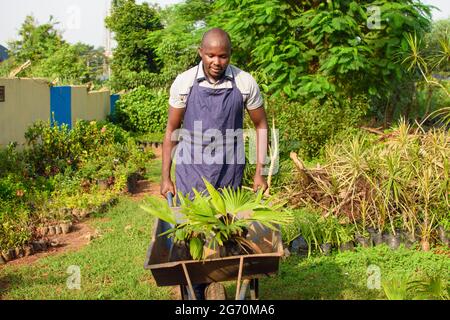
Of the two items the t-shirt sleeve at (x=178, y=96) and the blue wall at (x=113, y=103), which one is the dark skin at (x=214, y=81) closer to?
the t-shirt sleeve at (x=178, y=96)

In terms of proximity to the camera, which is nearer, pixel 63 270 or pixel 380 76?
pixel 63 270

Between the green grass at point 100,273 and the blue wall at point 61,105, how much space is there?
5.78m

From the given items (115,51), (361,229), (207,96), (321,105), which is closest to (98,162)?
(321,105)

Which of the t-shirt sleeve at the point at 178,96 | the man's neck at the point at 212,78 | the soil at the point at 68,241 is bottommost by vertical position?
the soil at the point at 68,241

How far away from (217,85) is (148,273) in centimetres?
248

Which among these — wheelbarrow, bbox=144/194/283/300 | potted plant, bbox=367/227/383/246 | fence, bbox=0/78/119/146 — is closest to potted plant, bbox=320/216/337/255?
potted plant, bbox=367/227/383/246

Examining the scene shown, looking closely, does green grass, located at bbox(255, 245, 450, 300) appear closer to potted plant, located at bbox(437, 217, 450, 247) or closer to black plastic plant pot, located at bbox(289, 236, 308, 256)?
black plastic plant pot, located at bbox(289, 236, 308, 256)

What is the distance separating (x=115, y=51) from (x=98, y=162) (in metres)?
16.4

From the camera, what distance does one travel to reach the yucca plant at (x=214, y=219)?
11.3ft

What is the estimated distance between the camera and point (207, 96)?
420cm

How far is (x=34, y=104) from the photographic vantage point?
11.6m

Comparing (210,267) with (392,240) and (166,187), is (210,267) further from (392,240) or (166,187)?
(392,240)

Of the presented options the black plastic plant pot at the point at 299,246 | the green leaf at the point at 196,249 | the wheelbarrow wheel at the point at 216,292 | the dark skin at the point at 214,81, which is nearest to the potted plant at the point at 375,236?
the black plastic plant pot at the point at 299,246

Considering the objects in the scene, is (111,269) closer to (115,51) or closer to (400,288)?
(400,288)
